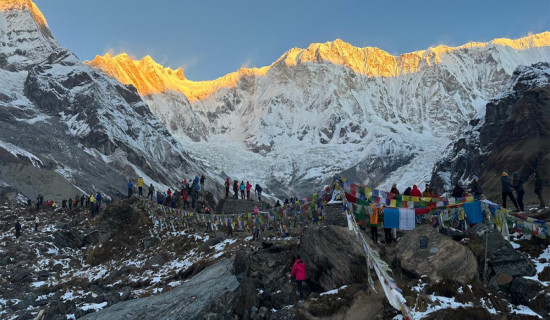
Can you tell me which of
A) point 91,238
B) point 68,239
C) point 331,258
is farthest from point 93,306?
point 68,239

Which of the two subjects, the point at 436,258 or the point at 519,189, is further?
the point at 519,189

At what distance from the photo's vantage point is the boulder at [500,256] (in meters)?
12.7

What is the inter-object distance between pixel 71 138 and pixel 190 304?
147853 millimetres

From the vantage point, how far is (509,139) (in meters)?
87.6

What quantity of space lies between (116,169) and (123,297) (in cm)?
12602

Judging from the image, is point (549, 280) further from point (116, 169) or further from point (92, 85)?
point (92, 85)

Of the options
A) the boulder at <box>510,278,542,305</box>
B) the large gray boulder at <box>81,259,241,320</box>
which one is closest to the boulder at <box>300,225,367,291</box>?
the large gray boulder at <box>81,259,241,320</box>

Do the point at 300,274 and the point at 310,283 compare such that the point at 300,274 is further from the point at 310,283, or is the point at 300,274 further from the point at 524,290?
the point at 524,290

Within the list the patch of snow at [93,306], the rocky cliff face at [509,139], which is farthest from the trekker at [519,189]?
the patch of snow at [93,306]

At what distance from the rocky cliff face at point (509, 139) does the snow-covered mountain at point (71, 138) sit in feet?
300

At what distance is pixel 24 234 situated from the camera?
116ft

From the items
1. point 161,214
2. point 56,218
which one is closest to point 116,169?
point 56,218

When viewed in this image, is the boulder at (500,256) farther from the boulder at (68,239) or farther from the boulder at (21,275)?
the boulder at (68,239)

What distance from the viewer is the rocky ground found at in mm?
11898
